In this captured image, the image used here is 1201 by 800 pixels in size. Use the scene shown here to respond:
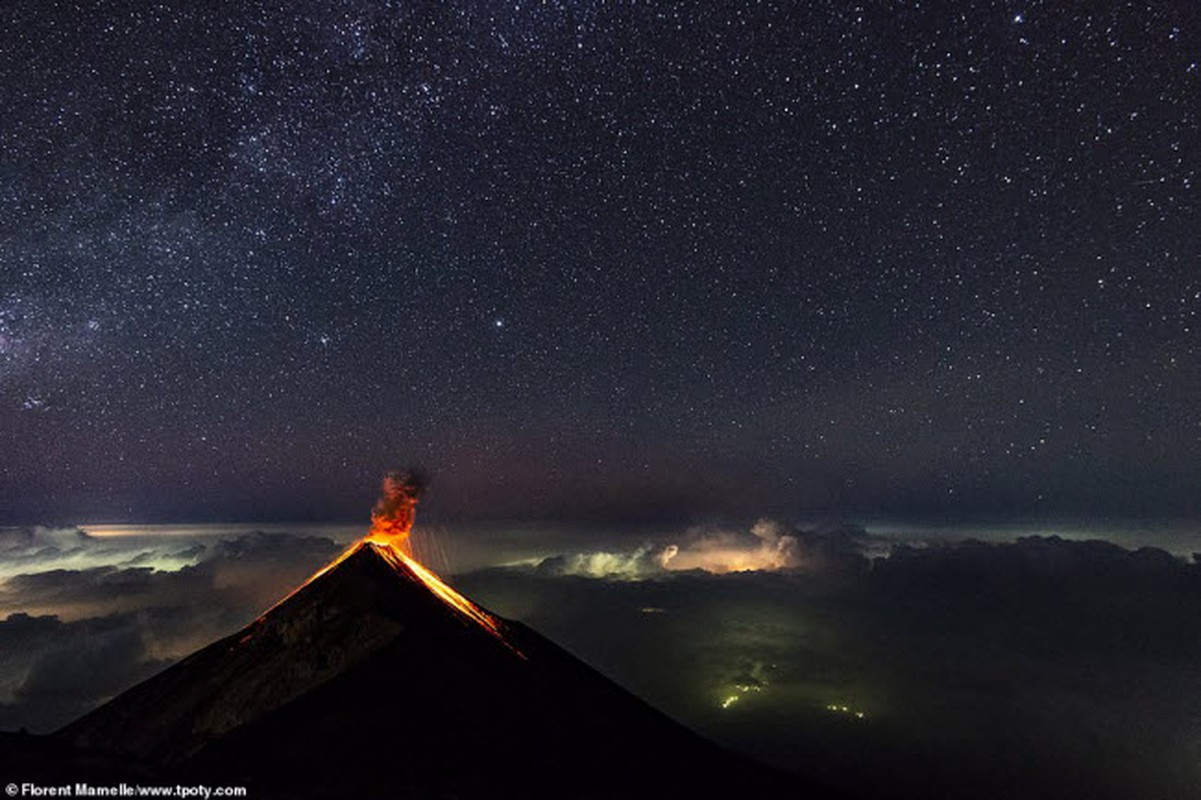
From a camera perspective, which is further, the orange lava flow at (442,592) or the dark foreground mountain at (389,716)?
the orange lava flow at (442,592)

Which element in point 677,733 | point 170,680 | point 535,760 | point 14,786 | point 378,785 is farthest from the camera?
point 677,733

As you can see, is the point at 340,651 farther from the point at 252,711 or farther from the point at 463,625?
the point at 463,625

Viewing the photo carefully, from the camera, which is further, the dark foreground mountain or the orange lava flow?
the orange lava flow

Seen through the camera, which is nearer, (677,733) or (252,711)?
(252,711)

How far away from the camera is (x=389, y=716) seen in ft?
87.1

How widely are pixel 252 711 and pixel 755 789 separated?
31.9 meters

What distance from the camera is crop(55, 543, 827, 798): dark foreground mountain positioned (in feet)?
76.7

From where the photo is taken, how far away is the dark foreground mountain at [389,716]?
23375 millimetres

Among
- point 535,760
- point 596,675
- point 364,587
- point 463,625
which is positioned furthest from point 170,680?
point 596,675

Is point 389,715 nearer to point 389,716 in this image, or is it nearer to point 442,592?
point 389,716

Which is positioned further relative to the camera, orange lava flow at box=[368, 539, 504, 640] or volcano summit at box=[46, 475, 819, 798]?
orange lava flow at box=[368, 539, 504, 640]

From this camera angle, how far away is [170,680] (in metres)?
33.4

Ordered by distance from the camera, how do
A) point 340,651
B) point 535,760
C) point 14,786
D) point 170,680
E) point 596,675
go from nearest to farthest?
1. point 14,786
2. point 535,760
3. point 340,651
4. point 170,680
5. point 596,675

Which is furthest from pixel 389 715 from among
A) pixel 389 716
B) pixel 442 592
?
pixel 442 592
